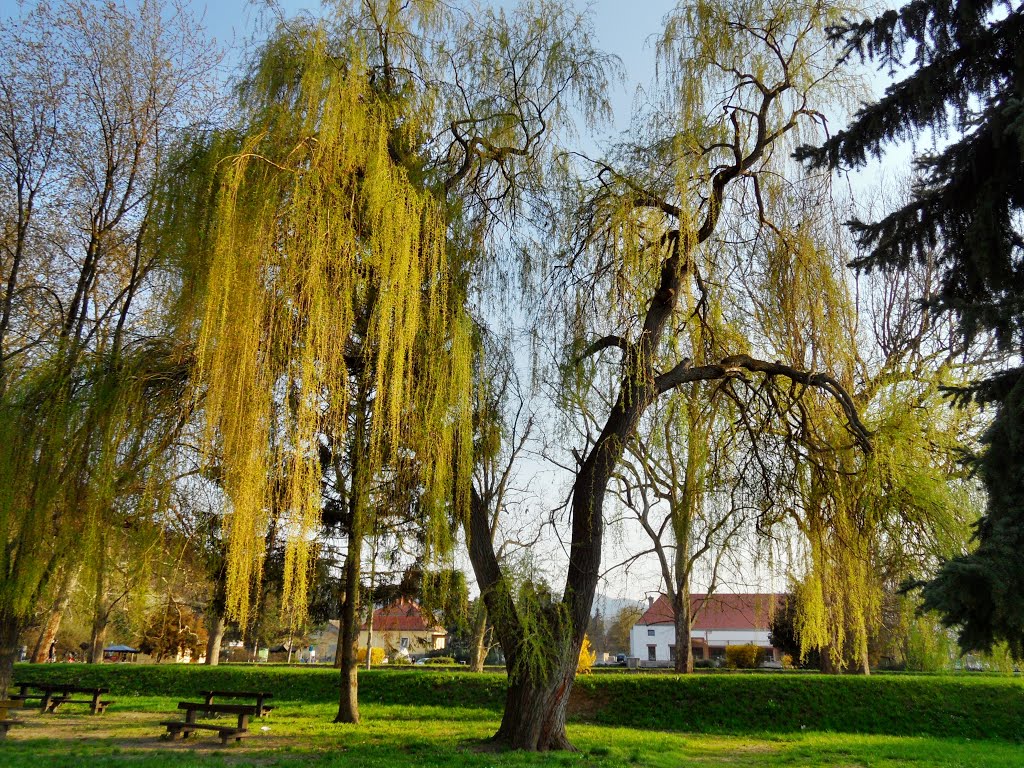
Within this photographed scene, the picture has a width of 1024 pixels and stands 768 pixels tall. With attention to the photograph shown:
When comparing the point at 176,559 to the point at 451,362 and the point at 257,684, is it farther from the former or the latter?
the point at 257,684

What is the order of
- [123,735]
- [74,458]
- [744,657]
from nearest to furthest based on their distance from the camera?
[74,458]
[123,735]
[744,657]

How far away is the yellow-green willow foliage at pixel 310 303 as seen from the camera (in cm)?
471

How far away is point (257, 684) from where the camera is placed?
15.2 m

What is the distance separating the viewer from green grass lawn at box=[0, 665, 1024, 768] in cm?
702

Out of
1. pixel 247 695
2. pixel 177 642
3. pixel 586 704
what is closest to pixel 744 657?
pixel 586 704

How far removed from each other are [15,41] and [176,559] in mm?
5930

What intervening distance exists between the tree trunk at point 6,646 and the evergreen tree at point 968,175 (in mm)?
8371

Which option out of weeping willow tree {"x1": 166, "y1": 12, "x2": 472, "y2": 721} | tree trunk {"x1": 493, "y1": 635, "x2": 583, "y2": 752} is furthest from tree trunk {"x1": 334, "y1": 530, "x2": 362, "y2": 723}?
weeping willow tree {"x1": 166, "y1": 12, "x2": 472, "y2": 721}

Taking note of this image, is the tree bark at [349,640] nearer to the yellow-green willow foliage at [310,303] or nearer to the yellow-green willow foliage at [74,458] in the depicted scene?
the yellow-green willow foliage at [74,458]

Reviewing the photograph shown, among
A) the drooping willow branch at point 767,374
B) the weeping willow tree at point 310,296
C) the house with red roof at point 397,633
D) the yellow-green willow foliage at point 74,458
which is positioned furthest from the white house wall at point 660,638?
the yellow-green willow foliage at point 74,458

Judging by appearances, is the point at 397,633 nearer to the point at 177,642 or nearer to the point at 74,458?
the point at 177,642

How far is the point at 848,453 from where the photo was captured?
6.78 meters

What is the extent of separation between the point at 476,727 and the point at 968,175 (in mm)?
8873

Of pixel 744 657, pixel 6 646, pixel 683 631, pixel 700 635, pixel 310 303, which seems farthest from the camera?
pixel 700 635
